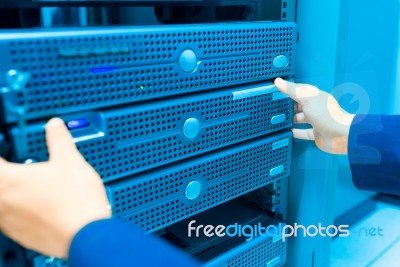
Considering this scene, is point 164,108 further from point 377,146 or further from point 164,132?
point 377,146

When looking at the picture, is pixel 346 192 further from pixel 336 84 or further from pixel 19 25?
pixel 19 25

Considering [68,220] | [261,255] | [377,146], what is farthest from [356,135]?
[68,220]

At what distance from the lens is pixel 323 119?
863 millimetres

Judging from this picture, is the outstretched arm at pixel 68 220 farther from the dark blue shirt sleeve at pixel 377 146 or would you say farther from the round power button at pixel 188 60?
the dark blue shirt sleeve at pixel 377 146

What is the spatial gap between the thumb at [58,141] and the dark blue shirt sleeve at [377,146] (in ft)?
1.80

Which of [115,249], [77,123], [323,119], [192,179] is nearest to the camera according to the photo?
[115,249]

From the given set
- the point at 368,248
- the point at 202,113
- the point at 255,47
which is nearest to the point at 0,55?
the point at 202,113

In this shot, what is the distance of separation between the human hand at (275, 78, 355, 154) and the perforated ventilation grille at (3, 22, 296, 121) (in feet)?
0.41

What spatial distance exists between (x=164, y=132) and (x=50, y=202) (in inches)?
9.0

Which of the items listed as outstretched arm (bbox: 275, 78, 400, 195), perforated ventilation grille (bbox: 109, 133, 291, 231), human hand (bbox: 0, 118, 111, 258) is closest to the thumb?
human hand (bbox: 0, 118, 111, 258)

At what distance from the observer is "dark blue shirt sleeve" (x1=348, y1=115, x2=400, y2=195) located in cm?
79

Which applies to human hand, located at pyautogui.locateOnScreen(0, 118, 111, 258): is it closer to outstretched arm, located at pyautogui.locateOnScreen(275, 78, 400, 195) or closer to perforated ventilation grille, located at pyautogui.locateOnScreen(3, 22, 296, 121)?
perforated ventilation grille, located at pyautogui.locateOnScreen(3, 22, 296, 121)

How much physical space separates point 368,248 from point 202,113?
2.50ft

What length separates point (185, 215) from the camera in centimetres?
72
